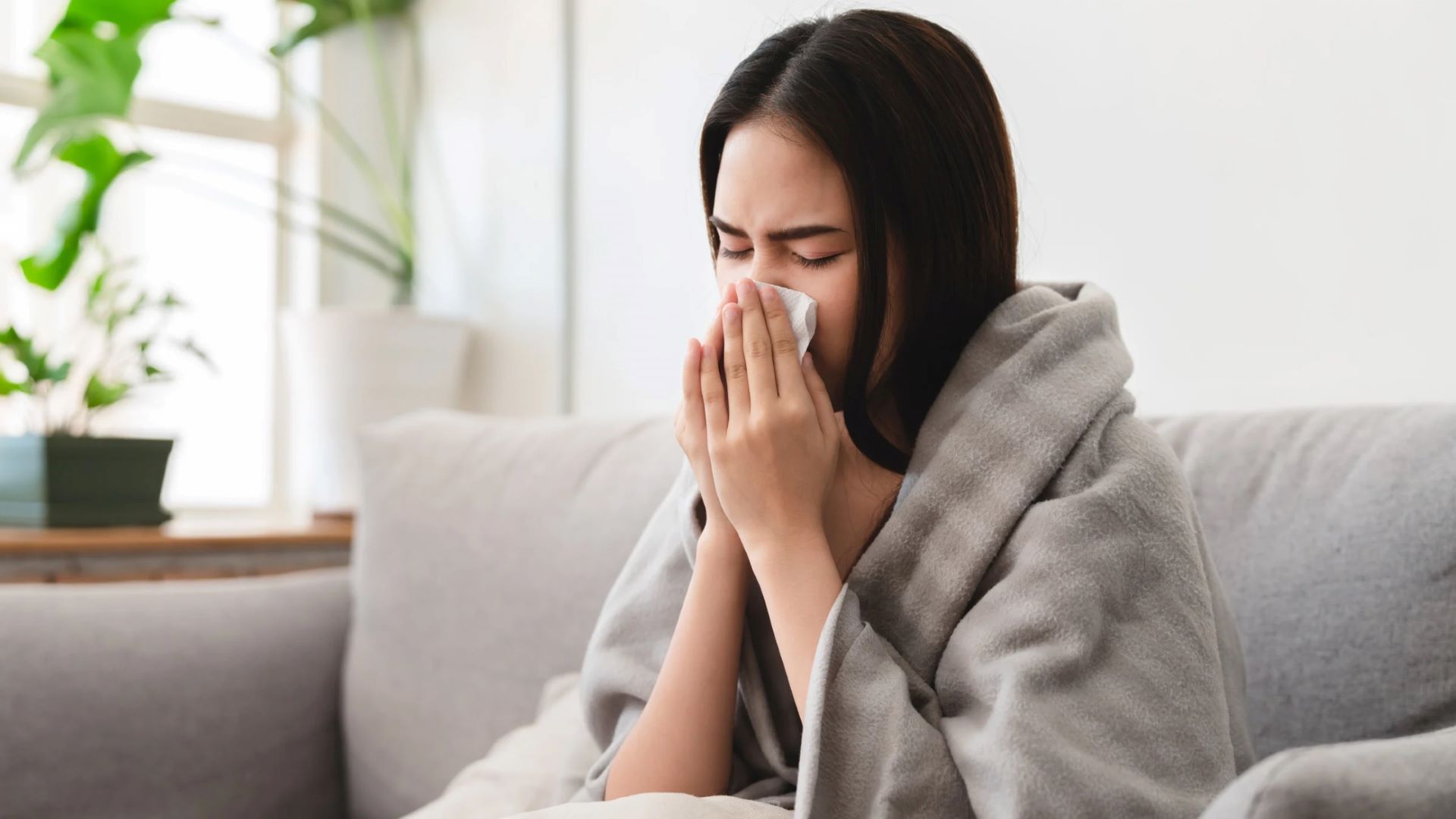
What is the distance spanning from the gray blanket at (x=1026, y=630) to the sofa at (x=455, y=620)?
123 millimetres

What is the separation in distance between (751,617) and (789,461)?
7.0 inches

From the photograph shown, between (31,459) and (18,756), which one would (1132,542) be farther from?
(31,459)

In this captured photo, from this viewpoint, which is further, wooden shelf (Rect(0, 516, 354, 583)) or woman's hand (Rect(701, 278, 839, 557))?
wooden shelf (Rect(0, 516, 354, 583))

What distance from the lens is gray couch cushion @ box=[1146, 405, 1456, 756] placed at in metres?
0.93

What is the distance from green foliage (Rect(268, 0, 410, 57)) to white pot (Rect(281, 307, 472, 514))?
612 mm

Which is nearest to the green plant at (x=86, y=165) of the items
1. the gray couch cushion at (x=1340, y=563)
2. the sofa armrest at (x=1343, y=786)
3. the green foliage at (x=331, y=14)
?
the green foliage at (x=331, y=14)

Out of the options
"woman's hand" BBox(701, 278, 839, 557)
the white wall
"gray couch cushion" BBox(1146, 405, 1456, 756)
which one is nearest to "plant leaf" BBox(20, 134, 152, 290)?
the white wall

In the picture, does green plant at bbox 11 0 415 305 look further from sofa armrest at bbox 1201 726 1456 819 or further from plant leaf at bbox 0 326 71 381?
sofa armrest at bbox 1201 726 1456 819

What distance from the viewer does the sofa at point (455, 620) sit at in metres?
0.97

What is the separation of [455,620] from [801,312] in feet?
2.64

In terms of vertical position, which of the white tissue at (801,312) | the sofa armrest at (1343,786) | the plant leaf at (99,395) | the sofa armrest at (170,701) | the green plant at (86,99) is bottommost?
the sofa armrest at (170,701)

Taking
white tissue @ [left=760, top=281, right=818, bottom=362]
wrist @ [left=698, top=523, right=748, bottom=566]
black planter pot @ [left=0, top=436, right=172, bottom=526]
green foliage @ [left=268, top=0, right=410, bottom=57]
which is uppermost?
green foliage @ [left=268, top=0, right=410, bottom=57]

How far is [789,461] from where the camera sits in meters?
0.88

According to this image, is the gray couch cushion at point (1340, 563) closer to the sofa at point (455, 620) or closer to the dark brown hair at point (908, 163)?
the sofa at point (455, 620)
